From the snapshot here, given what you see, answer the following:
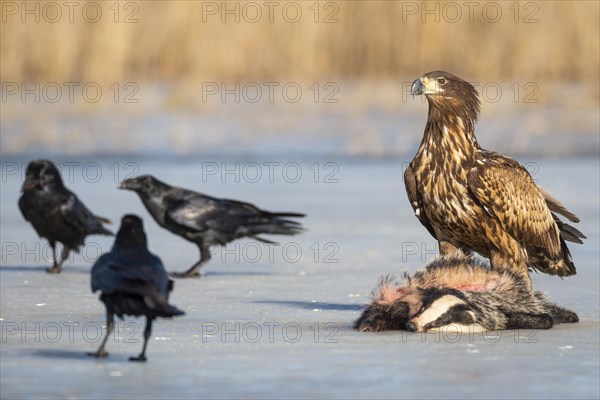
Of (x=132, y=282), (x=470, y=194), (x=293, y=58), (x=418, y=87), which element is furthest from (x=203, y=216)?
(x=293, y=58)

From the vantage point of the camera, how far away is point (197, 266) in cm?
983

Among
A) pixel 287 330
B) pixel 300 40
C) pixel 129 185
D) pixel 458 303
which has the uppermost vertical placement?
pixel 300 40

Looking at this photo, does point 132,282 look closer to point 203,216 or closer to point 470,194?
point 470,194

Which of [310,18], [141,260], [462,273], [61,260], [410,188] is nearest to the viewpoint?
[141,260]

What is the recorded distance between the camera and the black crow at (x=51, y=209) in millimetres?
10141

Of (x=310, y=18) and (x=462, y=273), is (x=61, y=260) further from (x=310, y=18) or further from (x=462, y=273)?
(x=310, y=18)

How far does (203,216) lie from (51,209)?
110 centimetres

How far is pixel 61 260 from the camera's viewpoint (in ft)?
32.6

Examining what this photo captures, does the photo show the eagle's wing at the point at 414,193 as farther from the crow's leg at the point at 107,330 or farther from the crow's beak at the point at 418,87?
the crow's leg at the point at 107,330

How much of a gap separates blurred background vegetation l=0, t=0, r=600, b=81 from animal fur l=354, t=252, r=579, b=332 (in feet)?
47.6

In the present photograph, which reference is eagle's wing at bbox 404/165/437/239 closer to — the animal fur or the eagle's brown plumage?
the eagle's brown plumage

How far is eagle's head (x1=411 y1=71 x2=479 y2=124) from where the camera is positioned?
8008 millimetres

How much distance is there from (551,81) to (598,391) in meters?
17.4

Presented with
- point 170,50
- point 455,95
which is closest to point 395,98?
point 170,50
